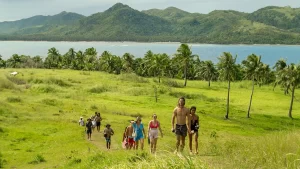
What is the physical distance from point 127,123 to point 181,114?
35.5 m

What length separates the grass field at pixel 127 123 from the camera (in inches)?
556

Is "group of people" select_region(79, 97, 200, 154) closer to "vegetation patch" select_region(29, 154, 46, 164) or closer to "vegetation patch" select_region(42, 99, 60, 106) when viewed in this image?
"vegetation patch" select_region(29, 154, 46, 164)

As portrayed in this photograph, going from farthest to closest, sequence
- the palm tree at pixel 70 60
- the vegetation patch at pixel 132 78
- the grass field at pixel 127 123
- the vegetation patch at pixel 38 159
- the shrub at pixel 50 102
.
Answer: the palm tree at pixel 70 60, the vegetation patch at pixel 132 78, the shrub at pixel 50 102, the vegetation patch at pixel 38 159, the grass field at pixel 127 123

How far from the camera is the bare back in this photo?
1838 cm

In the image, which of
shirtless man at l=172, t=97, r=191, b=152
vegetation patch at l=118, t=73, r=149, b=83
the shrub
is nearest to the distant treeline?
vegetation patch at l=118, t=73, r=149, b=83

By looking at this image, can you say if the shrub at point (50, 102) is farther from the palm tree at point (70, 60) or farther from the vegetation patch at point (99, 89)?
the palm tree at point (70, 60)

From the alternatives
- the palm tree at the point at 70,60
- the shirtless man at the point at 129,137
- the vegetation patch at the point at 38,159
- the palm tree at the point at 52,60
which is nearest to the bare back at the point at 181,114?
the shirtless man at the point at 129,137

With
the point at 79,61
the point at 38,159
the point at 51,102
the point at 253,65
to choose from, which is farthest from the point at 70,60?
the point at 38,159

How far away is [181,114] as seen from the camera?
725 inches

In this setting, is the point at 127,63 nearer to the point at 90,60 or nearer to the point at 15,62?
the point at 90,60

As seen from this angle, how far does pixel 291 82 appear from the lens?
3110 inches

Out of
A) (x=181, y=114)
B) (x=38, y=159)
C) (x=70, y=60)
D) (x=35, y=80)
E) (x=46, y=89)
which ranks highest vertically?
(x=181, y=114)

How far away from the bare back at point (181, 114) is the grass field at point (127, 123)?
165 cm

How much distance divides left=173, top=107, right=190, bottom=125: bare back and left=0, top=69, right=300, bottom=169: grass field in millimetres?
1648
